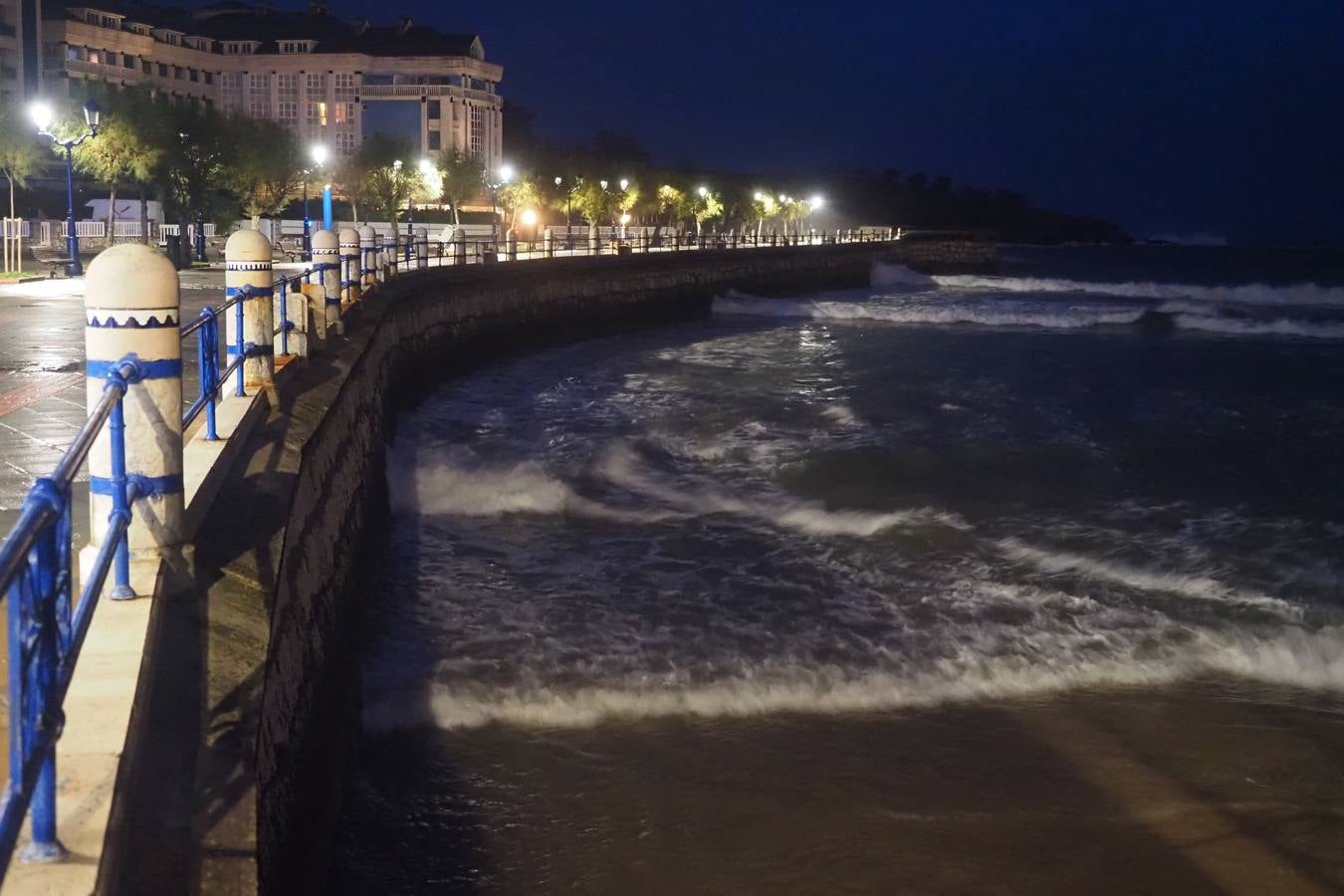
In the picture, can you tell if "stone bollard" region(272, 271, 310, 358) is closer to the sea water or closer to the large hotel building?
the sea water

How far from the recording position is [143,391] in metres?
5.09

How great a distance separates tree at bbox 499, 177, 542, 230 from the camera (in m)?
75.4

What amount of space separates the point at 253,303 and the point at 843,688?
15.2ft

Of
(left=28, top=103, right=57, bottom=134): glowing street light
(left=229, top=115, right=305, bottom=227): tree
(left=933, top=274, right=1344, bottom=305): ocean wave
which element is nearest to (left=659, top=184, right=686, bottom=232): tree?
(left=933, top=274, right=1344, bottom=305): ocean wave

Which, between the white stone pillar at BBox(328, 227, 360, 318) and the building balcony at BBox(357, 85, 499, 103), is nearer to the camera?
the white stone pillar at BBox(328, 227, 360, 318)

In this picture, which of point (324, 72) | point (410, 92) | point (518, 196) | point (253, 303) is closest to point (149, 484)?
point (253, 303)

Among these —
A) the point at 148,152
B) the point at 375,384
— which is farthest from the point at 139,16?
the point at 375,384

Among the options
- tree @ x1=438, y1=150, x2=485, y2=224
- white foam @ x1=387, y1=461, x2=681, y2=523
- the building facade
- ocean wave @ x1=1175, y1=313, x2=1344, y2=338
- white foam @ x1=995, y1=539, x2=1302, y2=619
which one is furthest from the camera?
tree @ x1=438, y1=150, x2=485, y2=224

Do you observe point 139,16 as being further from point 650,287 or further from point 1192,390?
point 1192,390

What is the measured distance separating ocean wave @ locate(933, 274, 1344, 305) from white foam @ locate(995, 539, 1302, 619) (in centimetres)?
5877

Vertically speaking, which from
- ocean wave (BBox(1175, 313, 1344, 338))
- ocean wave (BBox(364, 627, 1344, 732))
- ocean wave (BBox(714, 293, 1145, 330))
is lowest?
ocean wave (BBox(364, 627, 1344, 732))

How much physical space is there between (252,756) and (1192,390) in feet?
92.0

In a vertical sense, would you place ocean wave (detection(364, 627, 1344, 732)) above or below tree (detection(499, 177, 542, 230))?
below

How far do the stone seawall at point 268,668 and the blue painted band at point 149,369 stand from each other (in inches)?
28.4
